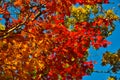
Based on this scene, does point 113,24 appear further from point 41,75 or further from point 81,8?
point 41,75

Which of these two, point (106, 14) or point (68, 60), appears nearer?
point (68, 60)

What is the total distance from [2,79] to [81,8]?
861 centimetres

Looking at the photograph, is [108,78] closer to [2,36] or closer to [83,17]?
[83,17]

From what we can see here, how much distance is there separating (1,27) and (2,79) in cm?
714

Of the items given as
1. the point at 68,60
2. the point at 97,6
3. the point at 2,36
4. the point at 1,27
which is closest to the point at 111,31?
the point at 97,6

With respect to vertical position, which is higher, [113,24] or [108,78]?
[113,24]

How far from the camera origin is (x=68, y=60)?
13.0 metres

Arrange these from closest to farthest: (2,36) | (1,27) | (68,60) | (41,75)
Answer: (2,36), (68,60), (41,75), (1,27)

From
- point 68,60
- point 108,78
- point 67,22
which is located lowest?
point 68,60

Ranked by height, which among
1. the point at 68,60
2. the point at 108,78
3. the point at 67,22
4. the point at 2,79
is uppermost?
the point at 67,22

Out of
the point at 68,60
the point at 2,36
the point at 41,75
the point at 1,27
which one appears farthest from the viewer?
the point at 1,27

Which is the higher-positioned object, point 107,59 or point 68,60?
point 107,59

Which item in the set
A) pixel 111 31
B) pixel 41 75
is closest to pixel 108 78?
pixel 111 31

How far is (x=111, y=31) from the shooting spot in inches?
815
